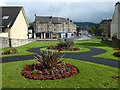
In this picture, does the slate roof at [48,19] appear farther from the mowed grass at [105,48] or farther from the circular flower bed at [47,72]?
the circular flower bed at [47,72]

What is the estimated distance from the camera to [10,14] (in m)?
48.0

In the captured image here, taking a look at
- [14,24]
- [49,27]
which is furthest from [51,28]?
[14,24]

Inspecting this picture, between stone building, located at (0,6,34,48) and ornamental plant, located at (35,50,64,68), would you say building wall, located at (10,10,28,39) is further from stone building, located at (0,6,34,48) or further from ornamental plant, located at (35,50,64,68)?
ornamental plant, located at (35,50,64,68)

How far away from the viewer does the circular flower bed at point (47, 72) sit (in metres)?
13.1

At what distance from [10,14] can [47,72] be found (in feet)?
120

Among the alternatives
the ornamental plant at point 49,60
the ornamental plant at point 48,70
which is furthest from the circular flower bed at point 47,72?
the ornamental plant at point 49,60

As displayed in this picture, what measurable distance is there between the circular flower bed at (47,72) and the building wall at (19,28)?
28.7 m

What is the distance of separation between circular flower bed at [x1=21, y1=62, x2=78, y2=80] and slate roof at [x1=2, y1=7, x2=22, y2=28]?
29.8 metres

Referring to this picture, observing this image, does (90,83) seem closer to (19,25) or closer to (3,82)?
(3,82)

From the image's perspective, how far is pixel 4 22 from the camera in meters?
45.0

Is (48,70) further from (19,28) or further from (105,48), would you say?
(19,28)

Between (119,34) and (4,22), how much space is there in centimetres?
2513

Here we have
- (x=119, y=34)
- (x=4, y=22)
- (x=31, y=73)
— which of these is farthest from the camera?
(x=119, y=34)

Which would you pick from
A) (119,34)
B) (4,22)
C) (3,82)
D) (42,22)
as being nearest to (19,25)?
(4,22)
